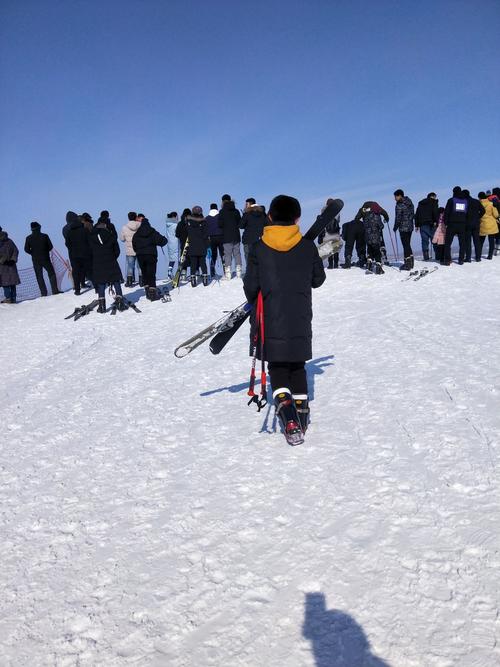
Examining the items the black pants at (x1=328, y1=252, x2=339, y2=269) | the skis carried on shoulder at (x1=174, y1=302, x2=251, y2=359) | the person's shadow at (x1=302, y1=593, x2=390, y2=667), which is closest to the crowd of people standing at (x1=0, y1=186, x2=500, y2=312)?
the black pants at (x1=328, y1=252, x2=339, y2=269)

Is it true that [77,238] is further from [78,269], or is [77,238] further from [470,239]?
[470,239]

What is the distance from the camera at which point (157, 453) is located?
Result: 3.60 metres

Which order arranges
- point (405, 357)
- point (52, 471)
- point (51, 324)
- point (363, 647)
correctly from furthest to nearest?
point (51, 324)
point (405, 357)
point (52, 471)
point (363, 647)

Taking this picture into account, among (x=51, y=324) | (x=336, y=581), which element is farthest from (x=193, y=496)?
(x=51, y=324)

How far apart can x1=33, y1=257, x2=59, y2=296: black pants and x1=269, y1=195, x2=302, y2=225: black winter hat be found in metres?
11.4

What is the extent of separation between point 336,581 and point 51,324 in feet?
32.0

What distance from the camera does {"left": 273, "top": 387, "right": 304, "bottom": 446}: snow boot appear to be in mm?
3474

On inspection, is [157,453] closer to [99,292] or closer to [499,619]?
[499,619]

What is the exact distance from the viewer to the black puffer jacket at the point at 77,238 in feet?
39.1

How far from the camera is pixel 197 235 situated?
12.9 m

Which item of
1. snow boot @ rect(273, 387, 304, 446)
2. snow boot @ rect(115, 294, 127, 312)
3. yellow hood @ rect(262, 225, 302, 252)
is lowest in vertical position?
snow boot @ rect(273, 387, 304, 446)

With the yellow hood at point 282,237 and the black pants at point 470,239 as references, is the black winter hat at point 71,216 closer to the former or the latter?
the yellow hood at point 282,237

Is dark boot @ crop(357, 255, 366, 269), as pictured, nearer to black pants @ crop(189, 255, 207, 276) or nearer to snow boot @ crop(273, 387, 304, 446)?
black pants @ crop(189, 255, 207, 276)

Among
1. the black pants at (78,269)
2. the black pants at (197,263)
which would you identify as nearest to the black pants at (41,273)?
the black pants at (78,269)
